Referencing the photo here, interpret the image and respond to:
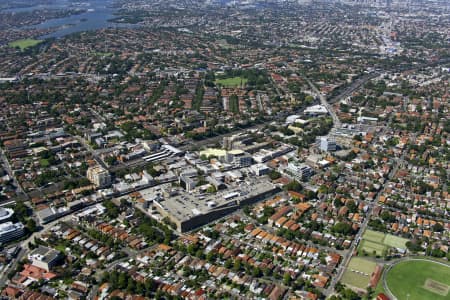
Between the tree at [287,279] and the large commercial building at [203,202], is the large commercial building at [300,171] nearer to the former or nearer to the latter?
the large commercial building at [203,202]

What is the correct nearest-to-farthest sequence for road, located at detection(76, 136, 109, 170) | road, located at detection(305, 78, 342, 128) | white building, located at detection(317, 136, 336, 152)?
road, located at detection(76, 136, 109, 170) → white building, located at detection(317, 136, 336, 152) → road, located at detection(305, 78, 342, 128)

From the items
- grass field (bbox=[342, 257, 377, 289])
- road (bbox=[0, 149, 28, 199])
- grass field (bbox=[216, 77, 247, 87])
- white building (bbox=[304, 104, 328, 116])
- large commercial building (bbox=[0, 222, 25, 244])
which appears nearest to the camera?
grass field (bbox=[342, 257, 377, 289])

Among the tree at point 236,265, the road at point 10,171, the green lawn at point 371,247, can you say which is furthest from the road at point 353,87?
the road at point 10,171

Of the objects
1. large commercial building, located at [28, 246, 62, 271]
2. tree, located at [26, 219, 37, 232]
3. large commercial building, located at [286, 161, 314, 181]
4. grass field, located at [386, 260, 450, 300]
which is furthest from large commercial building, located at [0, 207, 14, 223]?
grass field, located at [386, 260, 450, 300]

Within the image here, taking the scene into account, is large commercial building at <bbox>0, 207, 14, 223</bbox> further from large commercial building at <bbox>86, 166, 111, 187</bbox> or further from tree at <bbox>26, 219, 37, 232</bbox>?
large commercial building at <bbox>86, 166, 111, 187</bbox>

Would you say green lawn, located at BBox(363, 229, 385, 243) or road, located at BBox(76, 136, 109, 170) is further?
road, located at BBox(76, 136, 109, 170)

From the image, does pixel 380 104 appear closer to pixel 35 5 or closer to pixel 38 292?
pixel 38 292
